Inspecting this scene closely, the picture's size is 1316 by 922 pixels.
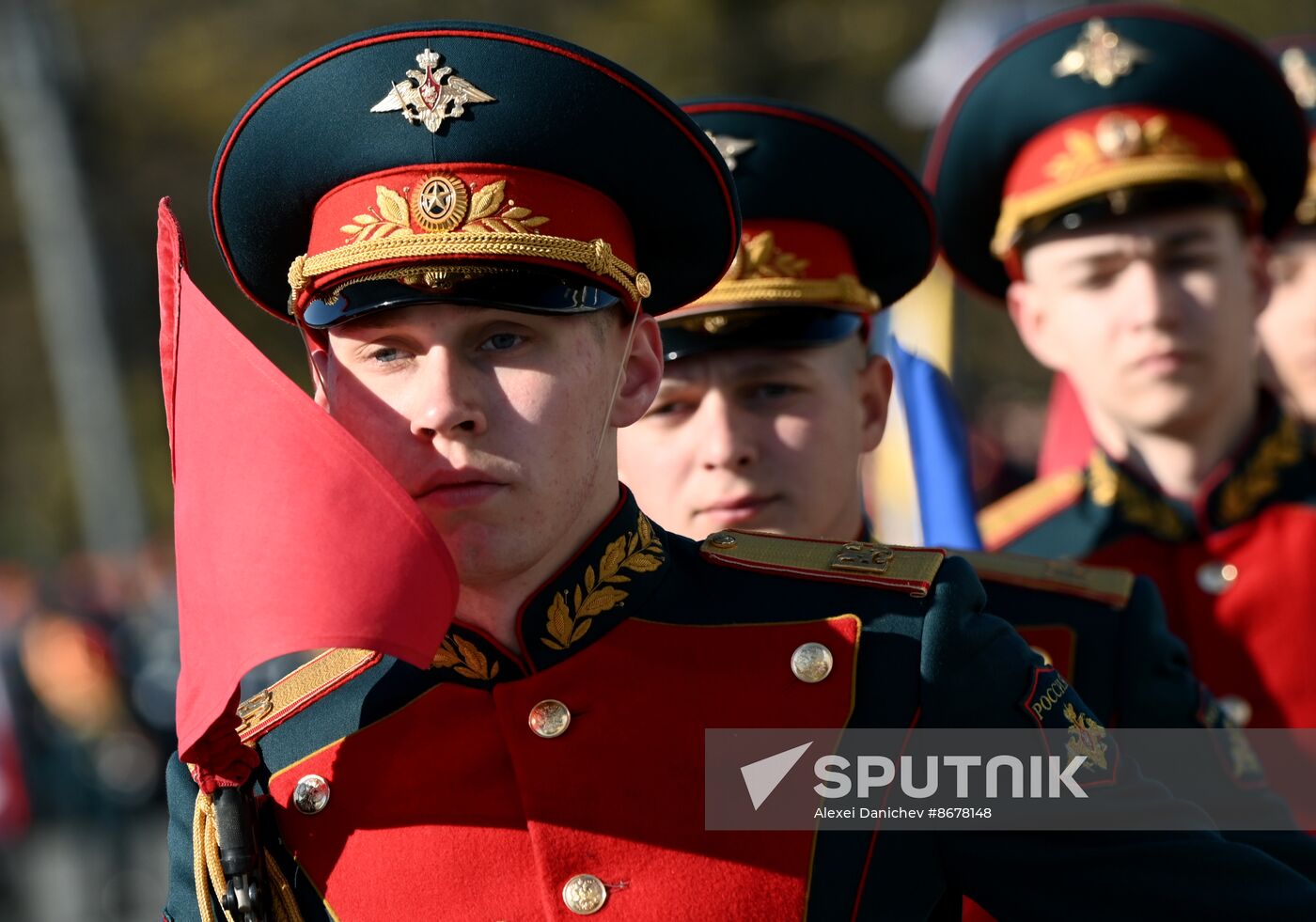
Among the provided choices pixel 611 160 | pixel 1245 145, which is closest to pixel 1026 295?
pixel 1245 145

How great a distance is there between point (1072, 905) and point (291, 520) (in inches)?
49.1

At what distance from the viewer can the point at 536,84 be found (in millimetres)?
3133

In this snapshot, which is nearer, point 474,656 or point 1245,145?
point 474,656

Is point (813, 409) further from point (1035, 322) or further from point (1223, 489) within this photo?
point (1223, 489)

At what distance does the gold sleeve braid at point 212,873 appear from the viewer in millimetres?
3027

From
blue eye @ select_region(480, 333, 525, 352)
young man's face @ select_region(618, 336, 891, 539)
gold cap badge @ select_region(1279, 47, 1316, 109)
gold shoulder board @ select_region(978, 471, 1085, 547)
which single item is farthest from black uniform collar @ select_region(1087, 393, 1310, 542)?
blue eye @ select_region(480, 333, 525, 352)

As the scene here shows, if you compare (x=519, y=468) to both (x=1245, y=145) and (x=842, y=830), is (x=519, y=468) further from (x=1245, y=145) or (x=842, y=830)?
(x=1245, y=145)

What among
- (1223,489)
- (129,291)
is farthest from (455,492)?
(129,291)

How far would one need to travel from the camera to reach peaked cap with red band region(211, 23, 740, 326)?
303 cm

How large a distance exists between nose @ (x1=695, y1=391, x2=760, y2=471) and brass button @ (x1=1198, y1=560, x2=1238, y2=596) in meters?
1.46

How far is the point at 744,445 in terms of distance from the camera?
4.22m

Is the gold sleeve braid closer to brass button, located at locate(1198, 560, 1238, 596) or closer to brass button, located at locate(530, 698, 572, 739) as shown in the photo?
brass button, located at locate(530, 698, 572, 739)

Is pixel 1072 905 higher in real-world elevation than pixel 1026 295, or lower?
lower

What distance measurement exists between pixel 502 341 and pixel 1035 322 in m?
2.41
